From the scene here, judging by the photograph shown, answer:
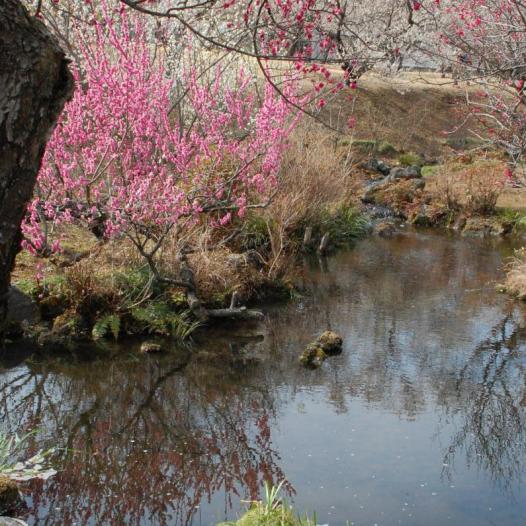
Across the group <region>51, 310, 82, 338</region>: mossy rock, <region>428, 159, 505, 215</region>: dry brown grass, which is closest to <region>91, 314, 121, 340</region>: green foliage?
<region>51, 310, 82, 338</region>: mossy rock

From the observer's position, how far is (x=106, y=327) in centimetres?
902

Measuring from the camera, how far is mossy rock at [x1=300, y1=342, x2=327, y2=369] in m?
8.41

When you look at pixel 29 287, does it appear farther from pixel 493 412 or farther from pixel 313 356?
pixel 493 412

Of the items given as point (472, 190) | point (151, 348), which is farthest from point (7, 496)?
point (472, 190)

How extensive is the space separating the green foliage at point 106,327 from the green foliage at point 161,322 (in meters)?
0.26

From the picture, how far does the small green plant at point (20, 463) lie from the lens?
5.74 meters

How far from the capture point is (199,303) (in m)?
9.58

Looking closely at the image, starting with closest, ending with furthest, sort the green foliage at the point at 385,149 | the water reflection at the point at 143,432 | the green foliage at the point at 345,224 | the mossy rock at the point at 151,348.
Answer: the water reflection at the point at 143,432 < the mossy rock at the point at 151,348 < the green foliage at the point at 345,224 < the green foliage at the point at 385,149

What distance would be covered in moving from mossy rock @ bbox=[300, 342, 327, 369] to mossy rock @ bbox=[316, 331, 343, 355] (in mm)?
69

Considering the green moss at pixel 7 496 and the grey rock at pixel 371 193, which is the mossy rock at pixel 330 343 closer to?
the green moss at pixel 7 496

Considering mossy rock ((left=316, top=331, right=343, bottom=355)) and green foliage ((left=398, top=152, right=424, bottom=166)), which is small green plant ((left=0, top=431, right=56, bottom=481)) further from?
green foliage ((left=398, top=152, right=424, bottom=166))

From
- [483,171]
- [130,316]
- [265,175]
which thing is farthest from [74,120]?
[483,171]

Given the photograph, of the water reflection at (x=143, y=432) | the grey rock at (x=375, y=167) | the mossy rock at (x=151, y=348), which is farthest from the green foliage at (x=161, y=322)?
the grey rock at (x=375, y=167)

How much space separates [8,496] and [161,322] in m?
3.98
